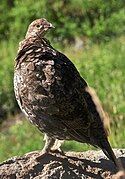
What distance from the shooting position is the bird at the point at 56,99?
4.59 meters

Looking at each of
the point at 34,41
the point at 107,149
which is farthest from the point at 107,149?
the point at 34,41

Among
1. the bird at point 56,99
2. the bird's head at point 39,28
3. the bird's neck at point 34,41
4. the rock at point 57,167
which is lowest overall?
the rock at point 57,167

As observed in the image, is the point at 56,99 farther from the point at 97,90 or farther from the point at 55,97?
the point at 97,90

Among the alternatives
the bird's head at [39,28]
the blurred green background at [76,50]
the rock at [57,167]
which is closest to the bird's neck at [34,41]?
the bird's head at [39,28]

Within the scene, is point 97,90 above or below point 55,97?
above

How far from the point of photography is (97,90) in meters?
9.30

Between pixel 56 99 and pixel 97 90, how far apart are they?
4.76m

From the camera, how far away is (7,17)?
18.2 metres

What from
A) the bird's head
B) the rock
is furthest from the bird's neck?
the rock

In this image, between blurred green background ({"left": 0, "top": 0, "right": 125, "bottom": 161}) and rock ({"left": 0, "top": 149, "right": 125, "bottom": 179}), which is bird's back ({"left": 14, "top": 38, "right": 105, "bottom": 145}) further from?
blurred green background ({"left": 0, "top": 0, "right": 125, "bottom": 161})

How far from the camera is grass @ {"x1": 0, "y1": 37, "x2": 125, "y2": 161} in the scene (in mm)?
7398

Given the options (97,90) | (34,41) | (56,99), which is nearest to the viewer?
(56,99)

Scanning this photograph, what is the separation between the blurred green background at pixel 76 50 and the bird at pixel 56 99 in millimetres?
1859

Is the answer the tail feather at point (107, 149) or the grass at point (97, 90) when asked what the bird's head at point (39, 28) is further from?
the grass at point (97, 90)
